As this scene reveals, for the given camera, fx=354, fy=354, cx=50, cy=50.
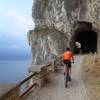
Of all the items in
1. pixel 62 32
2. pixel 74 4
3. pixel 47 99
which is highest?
pixel 74 4

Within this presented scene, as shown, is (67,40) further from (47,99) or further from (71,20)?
(47,99)

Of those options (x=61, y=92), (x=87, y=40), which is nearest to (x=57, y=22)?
(x=87, y=40)

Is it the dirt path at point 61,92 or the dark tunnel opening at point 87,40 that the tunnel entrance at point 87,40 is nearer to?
the dark tunnel opening at point 87,40

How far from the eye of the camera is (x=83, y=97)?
17.2 m

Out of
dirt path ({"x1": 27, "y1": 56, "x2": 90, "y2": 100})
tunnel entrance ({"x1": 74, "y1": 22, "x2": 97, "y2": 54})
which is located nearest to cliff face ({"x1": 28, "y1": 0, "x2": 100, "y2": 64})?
tunnel entrance ({"x1": 74, "y1": 22, "x2": 97, "y2": 54})

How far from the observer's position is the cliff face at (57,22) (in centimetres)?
5344

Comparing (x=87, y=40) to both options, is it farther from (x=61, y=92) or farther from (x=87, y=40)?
(x=61, y=92)

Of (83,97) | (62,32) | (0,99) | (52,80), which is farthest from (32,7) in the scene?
(0,99)

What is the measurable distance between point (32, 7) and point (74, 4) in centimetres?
1257

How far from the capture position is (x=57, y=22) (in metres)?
59.0

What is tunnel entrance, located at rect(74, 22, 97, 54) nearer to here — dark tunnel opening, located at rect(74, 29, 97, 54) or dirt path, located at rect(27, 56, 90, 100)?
dark tunnel opening, located at rect(74, 29, 97, 54)

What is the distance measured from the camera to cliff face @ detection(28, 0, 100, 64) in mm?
53438

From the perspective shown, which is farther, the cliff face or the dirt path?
the cliff face

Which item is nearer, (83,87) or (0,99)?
(0,99)
